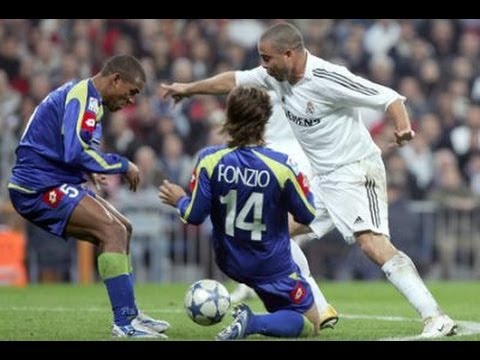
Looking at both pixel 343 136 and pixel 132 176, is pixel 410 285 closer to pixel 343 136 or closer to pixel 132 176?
pixel 343 136

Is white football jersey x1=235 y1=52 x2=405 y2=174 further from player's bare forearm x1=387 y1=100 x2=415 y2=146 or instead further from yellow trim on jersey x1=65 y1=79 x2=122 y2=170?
yellow trim on jersey x1=65 y1=79 x2=122 y2=170

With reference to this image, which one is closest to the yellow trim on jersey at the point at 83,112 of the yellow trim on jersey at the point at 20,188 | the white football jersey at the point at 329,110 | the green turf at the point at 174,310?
the yellow trim on jersey at the point at 20,188

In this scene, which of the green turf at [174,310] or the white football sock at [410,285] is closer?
the white football sock at [410,285]

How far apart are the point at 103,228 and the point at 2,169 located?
31.0 feet

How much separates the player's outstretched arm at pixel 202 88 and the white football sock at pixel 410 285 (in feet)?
6.91

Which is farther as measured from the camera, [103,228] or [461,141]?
[461,141]

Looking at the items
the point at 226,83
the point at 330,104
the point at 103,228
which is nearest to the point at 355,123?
the point at 330,104

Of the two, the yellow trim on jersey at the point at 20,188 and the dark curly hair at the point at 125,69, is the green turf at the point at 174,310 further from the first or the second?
the dark curly hair at the point at 125,69

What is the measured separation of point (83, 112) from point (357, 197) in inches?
83.8

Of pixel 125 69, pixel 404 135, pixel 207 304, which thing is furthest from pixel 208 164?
pixel 404 135

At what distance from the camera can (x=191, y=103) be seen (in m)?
20.8

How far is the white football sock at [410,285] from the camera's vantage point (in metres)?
9.80

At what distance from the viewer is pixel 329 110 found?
10461mm
